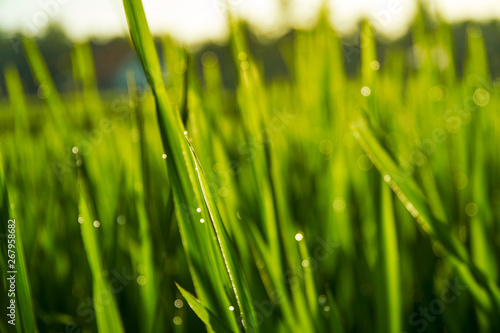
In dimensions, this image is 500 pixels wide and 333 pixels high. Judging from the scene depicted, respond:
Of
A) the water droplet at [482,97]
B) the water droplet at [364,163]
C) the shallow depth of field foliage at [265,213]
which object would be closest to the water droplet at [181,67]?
the shallow depth of field foliage at [265,213]

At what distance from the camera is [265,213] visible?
30 centimetres

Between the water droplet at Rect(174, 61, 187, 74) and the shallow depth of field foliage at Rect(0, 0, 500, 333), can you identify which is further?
the water droplet at Rect(174, 61, 187, 74)

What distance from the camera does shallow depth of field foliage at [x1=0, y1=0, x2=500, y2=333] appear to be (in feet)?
0.76

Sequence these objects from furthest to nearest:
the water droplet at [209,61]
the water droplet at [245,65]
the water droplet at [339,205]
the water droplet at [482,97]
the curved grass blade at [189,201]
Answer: the water droplet at [209,61] < the water droplet at [482,97] < the water droplet at [339,205] < the water droplet at [245,65] < the curved grass blade at [189,201]

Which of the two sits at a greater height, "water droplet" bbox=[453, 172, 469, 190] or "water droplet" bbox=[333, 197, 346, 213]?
"water droplet" bbox=[333, 197, 346, 213]

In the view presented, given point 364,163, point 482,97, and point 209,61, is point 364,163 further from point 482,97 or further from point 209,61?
point 209,61

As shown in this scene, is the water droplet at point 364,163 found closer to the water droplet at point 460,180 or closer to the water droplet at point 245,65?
the water droplet at point 460,180

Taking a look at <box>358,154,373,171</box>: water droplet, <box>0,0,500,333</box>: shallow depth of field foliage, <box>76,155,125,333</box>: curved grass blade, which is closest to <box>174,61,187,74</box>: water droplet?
<box>0,0,500,333</box>: shallow depth of field foliage

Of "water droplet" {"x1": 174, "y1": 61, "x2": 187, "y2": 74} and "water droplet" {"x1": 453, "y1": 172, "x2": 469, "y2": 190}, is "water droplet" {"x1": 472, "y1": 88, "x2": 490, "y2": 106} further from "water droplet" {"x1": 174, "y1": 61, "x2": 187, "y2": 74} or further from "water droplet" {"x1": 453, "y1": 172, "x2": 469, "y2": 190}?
"water droplet" {"x1": 174, "y1": 61, "x2": 187, "y2": 74}

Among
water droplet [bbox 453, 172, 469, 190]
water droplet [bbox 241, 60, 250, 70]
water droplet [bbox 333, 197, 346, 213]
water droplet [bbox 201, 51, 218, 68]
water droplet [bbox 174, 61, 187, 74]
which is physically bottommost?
water droplet [bbox 453, 172, 469, 190]

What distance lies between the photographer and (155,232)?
13.2 inches

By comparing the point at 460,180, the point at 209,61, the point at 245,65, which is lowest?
the point at 460,180

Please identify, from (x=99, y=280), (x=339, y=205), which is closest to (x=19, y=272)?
(x=99, y=280)

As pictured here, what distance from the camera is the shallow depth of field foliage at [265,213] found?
9.2 inches
